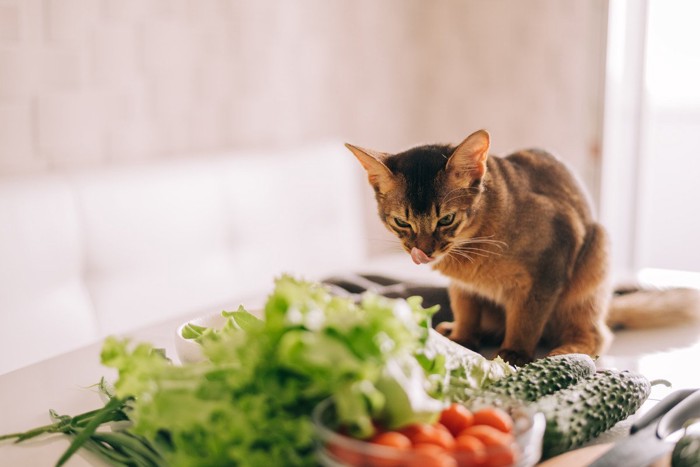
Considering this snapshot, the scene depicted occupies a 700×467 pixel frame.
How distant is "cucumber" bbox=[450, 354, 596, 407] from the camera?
810 millimetres

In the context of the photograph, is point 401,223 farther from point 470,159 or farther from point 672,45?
point 672,45

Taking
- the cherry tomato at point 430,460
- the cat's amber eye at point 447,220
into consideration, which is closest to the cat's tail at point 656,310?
the cat's amber eye at point 447,220

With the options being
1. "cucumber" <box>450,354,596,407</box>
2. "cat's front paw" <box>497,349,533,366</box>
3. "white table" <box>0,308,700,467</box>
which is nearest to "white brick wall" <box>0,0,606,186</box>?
"white table" <box>0,308,700,467</box>

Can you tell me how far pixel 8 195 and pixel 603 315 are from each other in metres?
1.15

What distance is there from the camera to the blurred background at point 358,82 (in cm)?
178

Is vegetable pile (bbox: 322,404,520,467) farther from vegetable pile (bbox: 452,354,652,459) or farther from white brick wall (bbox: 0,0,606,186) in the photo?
white brick wall (bbox: 0,0,606,186)

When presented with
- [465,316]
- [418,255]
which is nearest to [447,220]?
[418,255]

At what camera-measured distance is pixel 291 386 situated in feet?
2.04

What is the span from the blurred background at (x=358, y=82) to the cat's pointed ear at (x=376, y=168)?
2.62 ft

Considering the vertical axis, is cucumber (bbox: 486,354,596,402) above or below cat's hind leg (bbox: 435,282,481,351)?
above

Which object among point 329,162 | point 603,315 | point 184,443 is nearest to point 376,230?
point 329,162

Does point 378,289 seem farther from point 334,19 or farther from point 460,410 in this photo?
point 334,19

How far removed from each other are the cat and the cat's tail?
0.25 feet

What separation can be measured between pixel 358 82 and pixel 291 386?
212 cm
